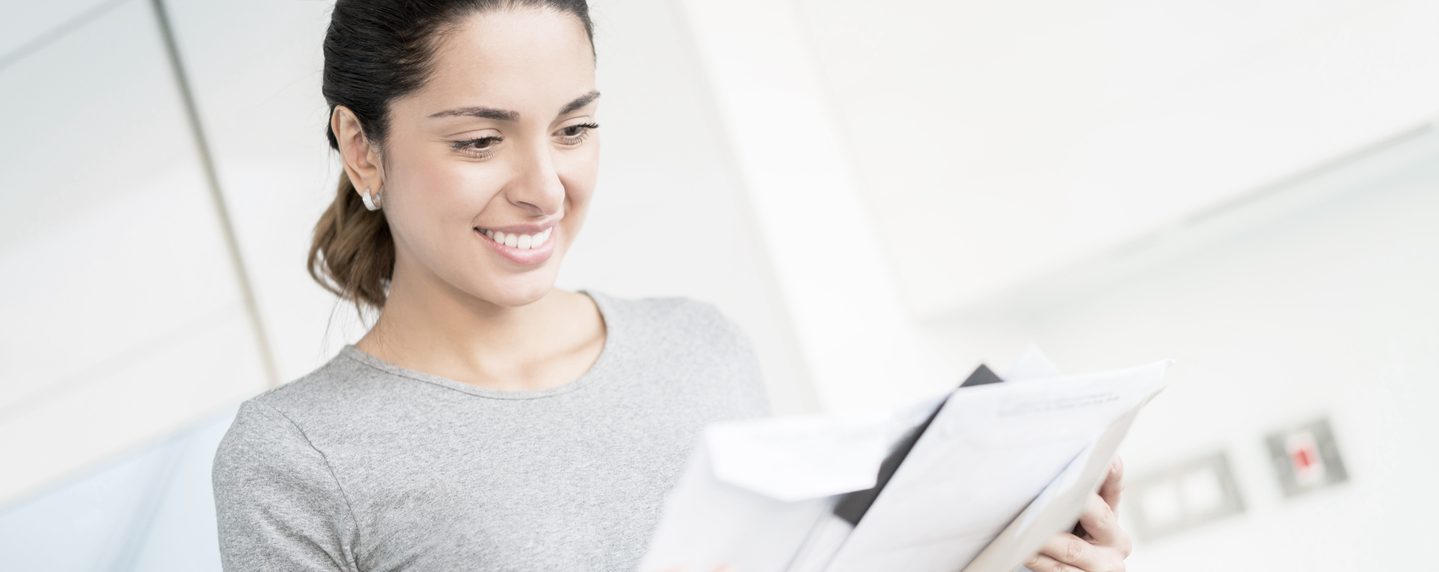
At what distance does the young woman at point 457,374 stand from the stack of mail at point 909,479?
0.34m

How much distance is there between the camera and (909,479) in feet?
2.51

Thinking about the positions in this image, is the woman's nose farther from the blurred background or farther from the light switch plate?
the light switch plate

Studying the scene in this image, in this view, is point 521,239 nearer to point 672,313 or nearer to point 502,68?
point 502,68

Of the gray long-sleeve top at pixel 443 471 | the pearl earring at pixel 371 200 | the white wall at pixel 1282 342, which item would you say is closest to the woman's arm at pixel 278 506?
the gray long-sleeve top at pixel 443 471

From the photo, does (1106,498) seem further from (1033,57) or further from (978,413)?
(1033,57)

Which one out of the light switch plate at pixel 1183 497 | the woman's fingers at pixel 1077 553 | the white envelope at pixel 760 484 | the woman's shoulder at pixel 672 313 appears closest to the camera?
the white envelope at pixel 760 484

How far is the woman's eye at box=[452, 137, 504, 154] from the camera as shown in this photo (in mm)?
1042

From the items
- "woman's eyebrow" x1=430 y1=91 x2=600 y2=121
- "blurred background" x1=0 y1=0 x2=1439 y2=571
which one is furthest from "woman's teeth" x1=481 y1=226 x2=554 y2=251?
"blurred background" x1=0 y1=0 x2=1439 y2=571

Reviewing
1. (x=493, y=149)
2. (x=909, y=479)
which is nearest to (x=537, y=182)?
(x=493, y=149)

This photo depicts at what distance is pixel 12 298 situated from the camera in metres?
1.85

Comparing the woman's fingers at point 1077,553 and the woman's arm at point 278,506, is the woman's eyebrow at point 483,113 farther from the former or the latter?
the woman's fingers at point 1077,553

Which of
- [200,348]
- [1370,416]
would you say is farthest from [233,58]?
[1370,416]

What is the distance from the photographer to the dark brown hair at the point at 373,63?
41.7 inches

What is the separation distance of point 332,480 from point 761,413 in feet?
1.63
